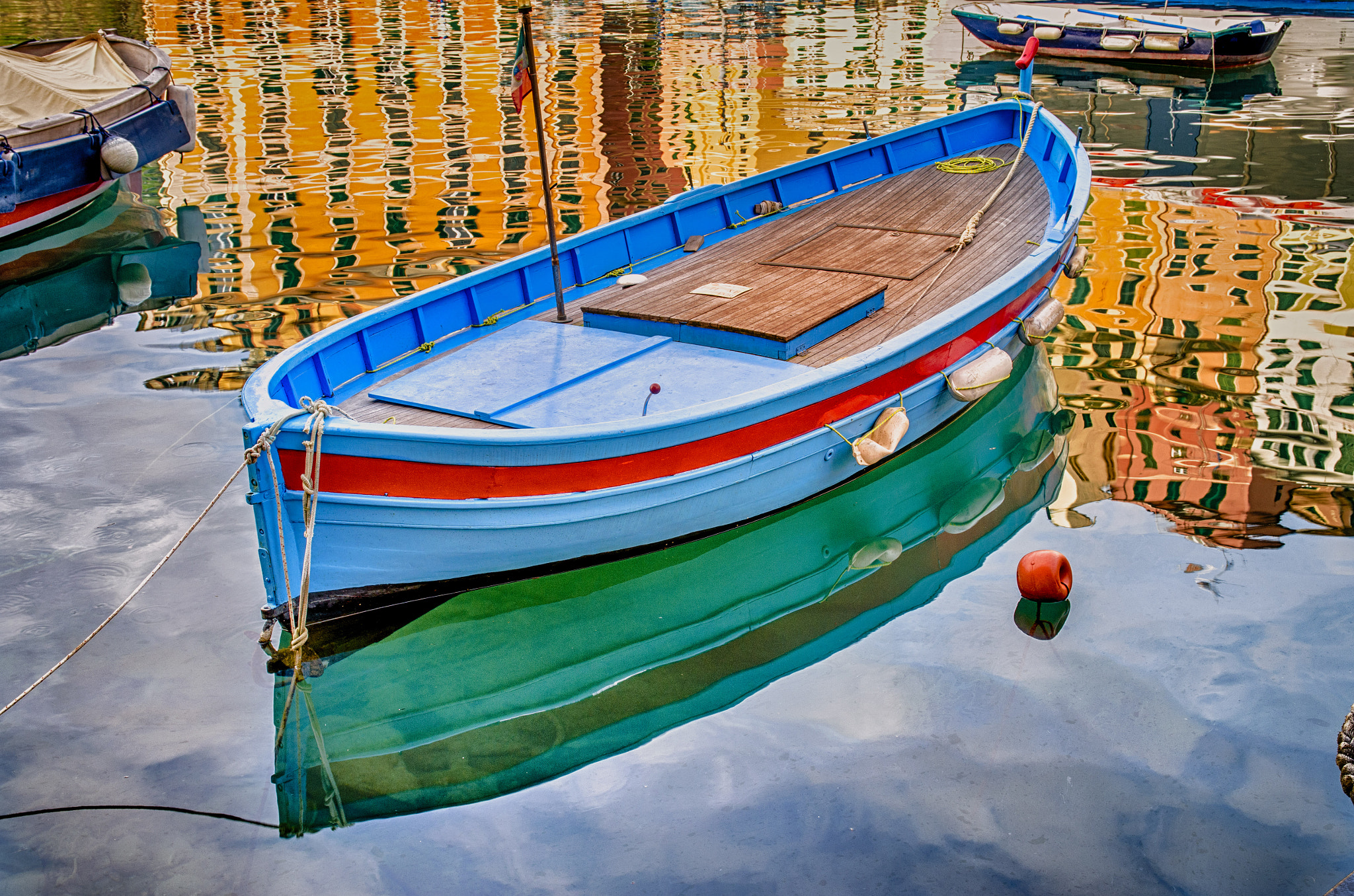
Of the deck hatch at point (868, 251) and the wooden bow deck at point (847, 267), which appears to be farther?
the deck hatch at point (868, 251)

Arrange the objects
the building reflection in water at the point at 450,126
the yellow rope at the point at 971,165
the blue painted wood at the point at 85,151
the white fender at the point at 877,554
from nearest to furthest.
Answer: the white fender at the point at 877,554 < the yellow rope at the point at 971,165 < the building reflection in water at the point at 450,126 < the blue painted wood at the point at 85,151

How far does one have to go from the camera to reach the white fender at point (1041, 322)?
29.9ft

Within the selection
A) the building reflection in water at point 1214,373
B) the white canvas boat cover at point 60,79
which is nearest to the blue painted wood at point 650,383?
the building reflection in water at point 1214,373

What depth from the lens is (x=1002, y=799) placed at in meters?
5.33

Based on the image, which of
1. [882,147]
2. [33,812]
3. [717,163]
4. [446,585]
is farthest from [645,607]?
[717,163]

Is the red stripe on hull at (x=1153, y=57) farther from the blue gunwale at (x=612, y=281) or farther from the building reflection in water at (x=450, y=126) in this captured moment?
the blue gunwale at (x=612, y=281)

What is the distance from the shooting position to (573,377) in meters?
7.37

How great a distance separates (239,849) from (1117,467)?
6.51m

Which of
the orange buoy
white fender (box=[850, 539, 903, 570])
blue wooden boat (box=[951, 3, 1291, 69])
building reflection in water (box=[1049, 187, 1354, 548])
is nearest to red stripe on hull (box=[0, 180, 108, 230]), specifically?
white fender (box=[850, 539, 903, 570])

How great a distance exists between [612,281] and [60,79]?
11.2 meters

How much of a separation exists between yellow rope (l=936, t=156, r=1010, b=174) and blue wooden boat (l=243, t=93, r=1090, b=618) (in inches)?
56.5

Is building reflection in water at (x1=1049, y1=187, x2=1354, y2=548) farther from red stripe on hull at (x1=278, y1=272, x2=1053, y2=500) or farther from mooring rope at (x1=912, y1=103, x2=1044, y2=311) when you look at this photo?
red stripe on hull at (x1=278, y1=272, x2=1053, y2=500)

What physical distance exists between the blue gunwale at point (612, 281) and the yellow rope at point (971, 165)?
0.32 m

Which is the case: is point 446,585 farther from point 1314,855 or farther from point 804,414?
point 1314,855
